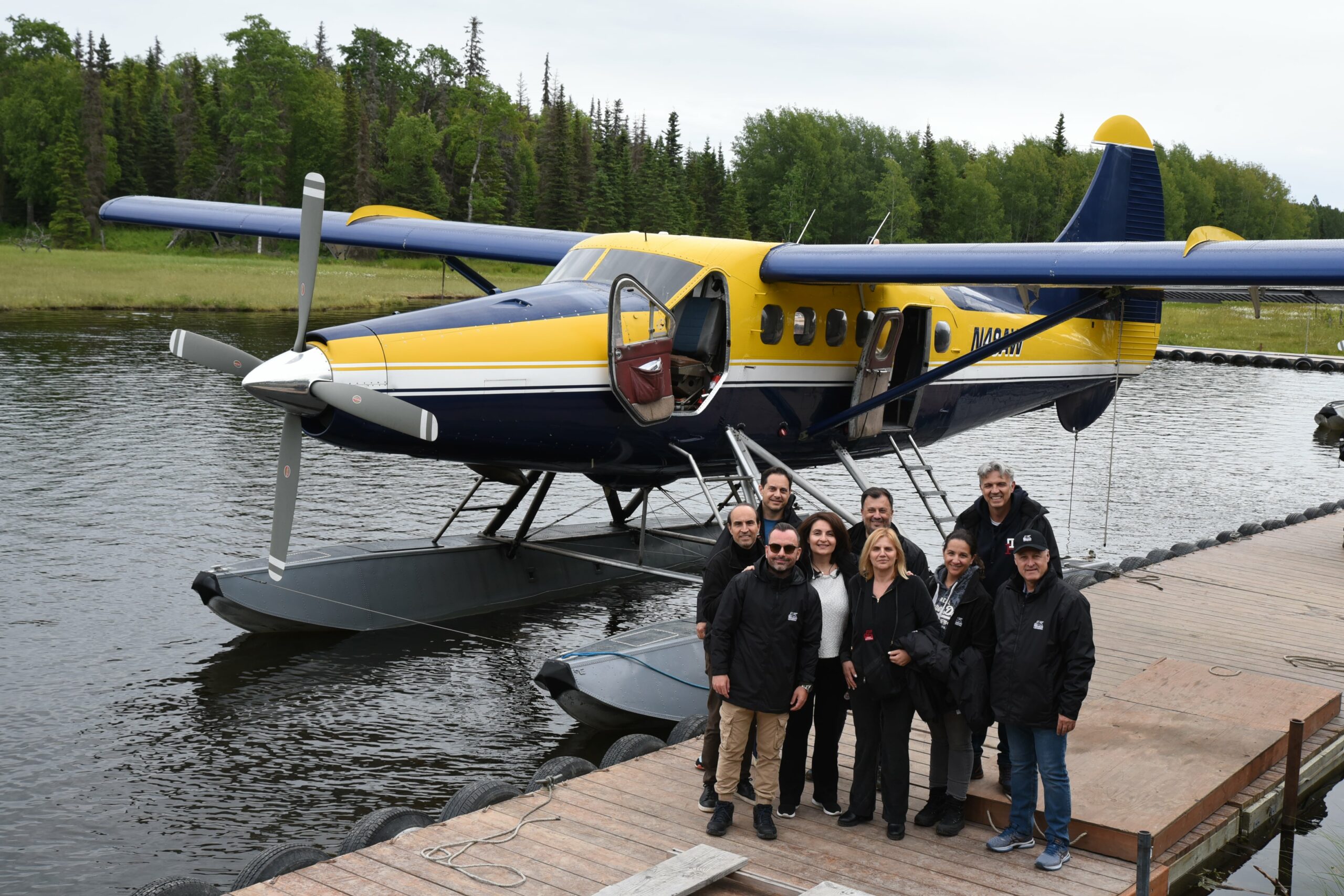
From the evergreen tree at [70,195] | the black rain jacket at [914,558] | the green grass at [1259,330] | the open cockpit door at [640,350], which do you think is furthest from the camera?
the evergreen tree at [70,195]

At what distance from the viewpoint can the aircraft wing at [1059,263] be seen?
8828mm

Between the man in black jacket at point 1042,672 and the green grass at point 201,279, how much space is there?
1274 inches

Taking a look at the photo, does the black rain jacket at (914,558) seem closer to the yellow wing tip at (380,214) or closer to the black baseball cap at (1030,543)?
the black baseball cap at (1030,543)

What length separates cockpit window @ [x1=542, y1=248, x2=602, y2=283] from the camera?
31.4 ft

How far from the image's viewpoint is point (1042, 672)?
5.27 metres

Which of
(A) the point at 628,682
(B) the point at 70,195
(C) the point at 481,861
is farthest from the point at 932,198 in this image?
(C) the point at 481,861

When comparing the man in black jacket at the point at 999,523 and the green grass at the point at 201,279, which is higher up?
the green grass at the point at 201,279

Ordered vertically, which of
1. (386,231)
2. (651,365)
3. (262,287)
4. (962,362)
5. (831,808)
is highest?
(262,287)

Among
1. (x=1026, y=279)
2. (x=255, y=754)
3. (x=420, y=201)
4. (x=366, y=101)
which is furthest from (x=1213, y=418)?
(x=366, y=101)

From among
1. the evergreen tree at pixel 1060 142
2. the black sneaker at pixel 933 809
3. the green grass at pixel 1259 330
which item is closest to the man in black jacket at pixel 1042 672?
the black sneaker at pixel 933 809

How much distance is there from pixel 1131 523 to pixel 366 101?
272ft

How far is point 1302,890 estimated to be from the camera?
682 centimetres

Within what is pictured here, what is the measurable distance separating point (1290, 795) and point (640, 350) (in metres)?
4.92

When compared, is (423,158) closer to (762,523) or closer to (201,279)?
(201,279)
